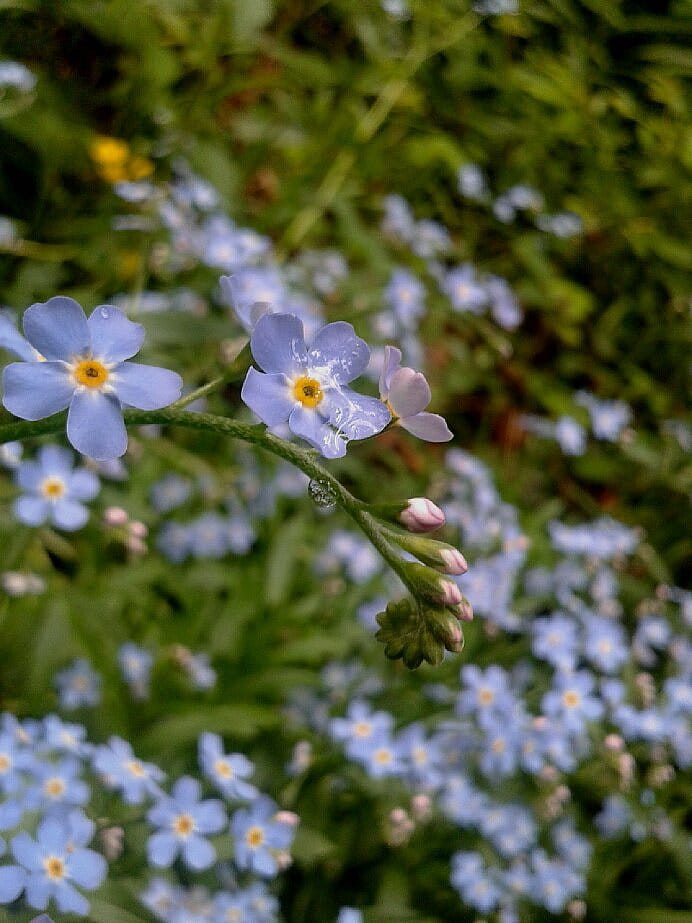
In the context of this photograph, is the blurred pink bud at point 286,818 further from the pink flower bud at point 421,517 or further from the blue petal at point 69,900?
the pink flower bud at point 421,517

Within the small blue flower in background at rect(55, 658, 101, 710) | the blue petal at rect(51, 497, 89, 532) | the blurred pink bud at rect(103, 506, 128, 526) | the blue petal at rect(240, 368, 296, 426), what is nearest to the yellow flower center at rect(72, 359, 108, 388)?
the blue petal at rect(240, 368, 296, 426)

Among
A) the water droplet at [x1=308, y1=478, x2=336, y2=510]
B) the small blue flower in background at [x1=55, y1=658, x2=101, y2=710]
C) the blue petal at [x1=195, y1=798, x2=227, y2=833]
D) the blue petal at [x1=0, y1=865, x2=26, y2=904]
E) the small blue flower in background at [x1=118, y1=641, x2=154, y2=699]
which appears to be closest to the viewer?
the water droplet at [x1=308, y1=478, x2=336, y2=510]

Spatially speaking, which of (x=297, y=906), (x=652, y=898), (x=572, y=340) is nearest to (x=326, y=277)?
(x=572, y=340)

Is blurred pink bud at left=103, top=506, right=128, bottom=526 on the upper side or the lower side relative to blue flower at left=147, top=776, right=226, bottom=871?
upper

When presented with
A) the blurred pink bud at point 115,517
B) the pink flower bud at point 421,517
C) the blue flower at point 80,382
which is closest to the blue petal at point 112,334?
the blue flower at point 80,382

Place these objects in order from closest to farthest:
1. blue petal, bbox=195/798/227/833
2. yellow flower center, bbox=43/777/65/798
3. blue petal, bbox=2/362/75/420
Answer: blue petal, bbox=2/362/75/420 → yellow flower center, bbox=43/777/65/798 → blue petal, bbox=195/798/227/833

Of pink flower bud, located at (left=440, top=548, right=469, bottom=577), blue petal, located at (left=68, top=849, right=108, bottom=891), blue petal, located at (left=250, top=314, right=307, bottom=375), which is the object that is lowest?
blue petal, located at (left=68, top=849, right=108, bottom=891)

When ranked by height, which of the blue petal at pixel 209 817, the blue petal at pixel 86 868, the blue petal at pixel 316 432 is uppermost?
the blue petal at pixel 316 432

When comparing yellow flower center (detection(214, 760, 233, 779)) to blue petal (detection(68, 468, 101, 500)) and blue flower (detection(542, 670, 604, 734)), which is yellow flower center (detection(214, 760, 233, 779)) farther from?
blue flower (detection(542, 670, 604, 734))
